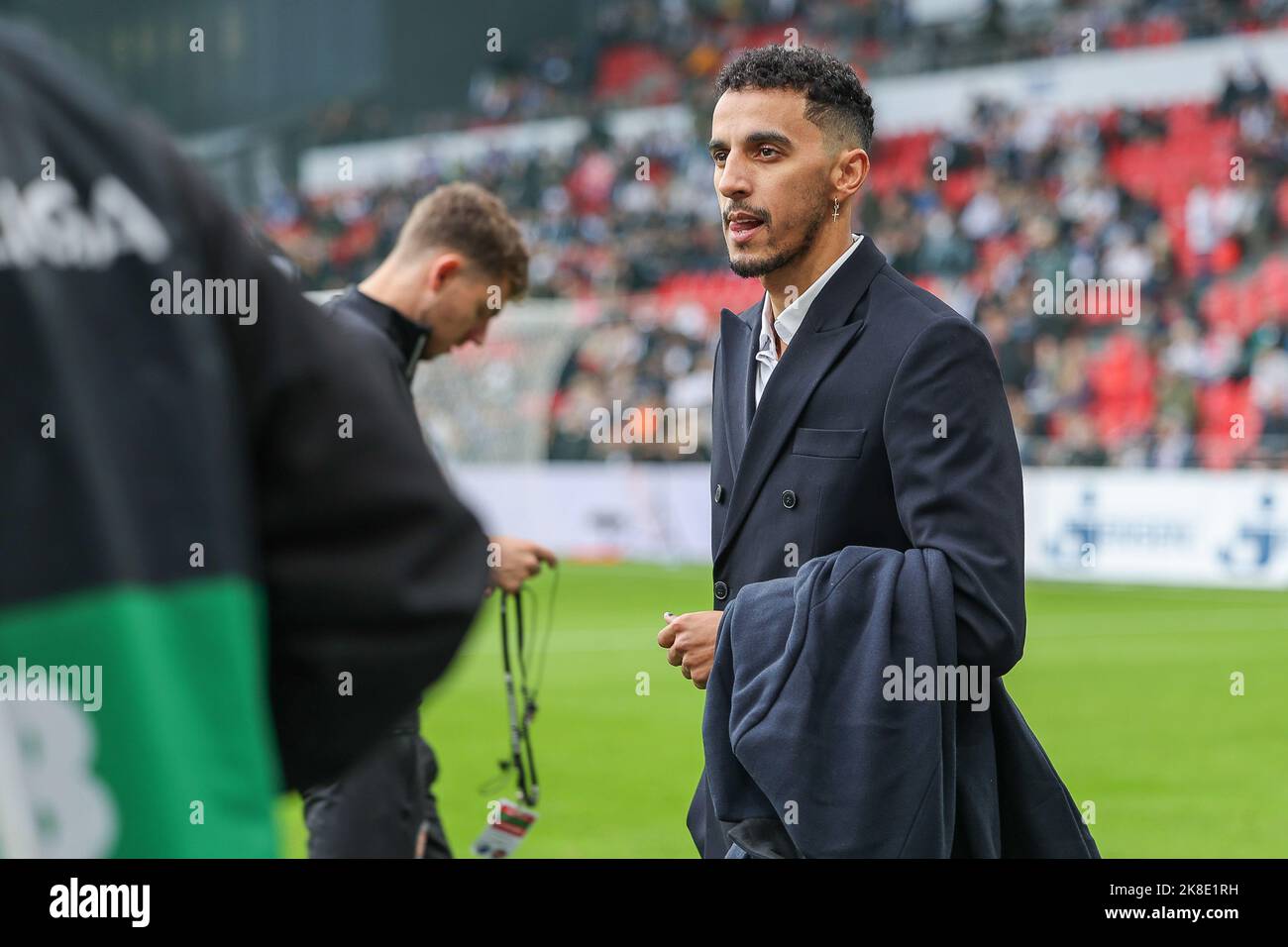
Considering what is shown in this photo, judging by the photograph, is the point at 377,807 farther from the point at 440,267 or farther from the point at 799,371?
the point at 799,371

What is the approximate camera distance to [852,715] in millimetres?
2621

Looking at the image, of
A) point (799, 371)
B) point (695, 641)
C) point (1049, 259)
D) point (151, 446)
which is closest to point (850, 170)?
point (799, 371)

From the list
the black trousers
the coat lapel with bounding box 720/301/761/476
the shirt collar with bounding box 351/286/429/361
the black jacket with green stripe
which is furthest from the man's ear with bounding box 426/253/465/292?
the black jacket with green stripe

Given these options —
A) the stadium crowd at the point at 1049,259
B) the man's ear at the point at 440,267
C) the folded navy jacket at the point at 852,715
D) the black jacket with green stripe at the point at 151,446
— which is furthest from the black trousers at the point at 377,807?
the stadium crowd at the point at 1049,259

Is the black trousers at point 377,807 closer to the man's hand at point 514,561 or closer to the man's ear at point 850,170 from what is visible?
the man's hand at point 514,561

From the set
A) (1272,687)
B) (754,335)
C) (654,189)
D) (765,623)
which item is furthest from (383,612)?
(654,189)

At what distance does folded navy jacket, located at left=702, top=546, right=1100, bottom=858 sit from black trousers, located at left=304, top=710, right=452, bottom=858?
1.51 meters

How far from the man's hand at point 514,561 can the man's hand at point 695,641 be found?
1.29m

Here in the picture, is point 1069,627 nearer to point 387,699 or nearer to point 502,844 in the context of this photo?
point 502,844

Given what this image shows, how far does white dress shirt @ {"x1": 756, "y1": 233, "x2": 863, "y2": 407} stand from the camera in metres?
3.02

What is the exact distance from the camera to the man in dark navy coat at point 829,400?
8.72 feet

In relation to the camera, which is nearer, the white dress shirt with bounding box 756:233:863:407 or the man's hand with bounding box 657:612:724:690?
the man's hand with bounding box 657:612:724:690

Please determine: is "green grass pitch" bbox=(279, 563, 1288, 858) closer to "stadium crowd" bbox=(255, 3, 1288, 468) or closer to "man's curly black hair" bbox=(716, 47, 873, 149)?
"stadium crowd" bbox=(255, 3, 1288, 468)
